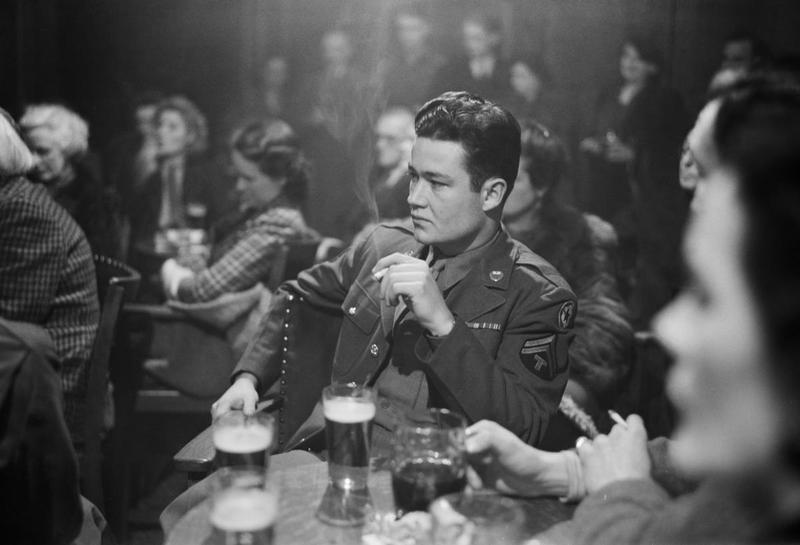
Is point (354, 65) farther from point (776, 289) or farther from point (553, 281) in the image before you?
point (776, 289)

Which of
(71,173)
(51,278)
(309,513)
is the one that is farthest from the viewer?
(71,173)

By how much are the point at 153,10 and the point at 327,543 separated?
606 cm

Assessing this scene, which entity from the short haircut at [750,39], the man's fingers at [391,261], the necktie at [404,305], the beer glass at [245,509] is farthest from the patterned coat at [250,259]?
the short haircut at [750,39]

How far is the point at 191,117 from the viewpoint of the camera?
6.50 meters

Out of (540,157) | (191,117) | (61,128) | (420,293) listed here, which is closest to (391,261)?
(420,293)

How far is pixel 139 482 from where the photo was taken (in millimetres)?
3531

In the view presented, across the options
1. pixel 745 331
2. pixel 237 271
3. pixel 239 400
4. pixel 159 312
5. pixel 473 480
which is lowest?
pixel 159 312

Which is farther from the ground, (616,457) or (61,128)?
(61,128)

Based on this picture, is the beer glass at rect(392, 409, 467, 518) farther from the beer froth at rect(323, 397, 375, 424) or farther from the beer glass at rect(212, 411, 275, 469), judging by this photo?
the beer glass at rect(212, 411, 275, 469)

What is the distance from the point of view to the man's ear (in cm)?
205

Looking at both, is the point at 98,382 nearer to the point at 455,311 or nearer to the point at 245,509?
the point at 455,311

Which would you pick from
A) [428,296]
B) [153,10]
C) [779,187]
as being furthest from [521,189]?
[153,10]

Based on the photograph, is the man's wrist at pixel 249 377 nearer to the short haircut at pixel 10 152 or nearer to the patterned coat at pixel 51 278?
the patterned coat at pixel 51 278

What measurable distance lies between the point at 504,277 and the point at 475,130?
1.23ft
